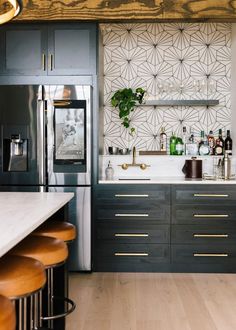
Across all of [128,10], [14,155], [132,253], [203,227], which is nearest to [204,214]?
[203,227]

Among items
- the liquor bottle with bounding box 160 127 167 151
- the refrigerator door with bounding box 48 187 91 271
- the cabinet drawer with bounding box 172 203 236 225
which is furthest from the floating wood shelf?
the refrigerator door with bounding box 48 187 91 271

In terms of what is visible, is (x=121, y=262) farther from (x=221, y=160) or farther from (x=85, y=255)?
(x=221, y=160)

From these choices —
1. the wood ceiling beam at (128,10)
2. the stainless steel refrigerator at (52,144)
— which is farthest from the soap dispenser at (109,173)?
the wood ceiling beam at (128,10)

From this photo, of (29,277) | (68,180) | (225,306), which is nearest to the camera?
(29,277)

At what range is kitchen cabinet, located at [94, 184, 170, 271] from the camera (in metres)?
4.00

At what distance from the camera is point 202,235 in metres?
3.98

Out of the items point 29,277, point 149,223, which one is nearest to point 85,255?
point 149,223

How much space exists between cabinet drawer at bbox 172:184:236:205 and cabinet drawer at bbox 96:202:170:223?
17cm

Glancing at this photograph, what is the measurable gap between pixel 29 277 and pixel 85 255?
7.68ft

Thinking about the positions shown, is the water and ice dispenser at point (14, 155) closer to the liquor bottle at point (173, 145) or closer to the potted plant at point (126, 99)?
the potted plant at point (126, 99)

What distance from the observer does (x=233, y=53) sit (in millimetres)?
4523

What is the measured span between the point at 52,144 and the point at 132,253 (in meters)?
1.28

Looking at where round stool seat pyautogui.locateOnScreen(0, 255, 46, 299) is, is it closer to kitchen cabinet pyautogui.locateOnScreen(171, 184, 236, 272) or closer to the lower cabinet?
the lower cabinet

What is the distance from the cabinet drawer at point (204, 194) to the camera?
3982 mm
